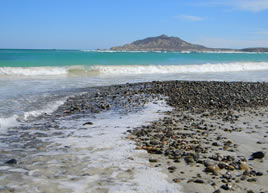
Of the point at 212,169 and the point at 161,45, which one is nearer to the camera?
the point at 212,169

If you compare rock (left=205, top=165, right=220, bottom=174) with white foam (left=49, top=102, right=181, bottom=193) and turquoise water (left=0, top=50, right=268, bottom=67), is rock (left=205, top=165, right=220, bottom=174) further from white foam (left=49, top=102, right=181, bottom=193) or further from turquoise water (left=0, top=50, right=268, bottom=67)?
turquoise water (left=0, top=50, right=268, bottom=67)

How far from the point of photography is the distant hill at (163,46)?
16412 cm

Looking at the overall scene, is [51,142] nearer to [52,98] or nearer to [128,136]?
[128,136]

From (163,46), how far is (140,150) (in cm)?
16641

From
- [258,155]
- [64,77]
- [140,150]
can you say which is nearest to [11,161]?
[140,150]

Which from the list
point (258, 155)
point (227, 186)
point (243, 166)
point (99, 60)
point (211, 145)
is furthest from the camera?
point (99, 60)

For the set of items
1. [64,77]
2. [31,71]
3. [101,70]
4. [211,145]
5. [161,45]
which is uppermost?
[161,45]

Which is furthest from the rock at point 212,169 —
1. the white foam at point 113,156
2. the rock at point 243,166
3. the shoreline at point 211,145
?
the white foam at point 113,156

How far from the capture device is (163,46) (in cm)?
16762

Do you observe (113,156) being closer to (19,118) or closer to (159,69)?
(19,118)

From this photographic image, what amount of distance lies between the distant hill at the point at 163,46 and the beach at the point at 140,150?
508ft

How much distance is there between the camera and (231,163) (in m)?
4.03

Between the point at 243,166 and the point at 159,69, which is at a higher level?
the point at 159,69

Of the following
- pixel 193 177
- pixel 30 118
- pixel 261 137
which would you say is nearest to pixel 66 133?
pixel 30 118
